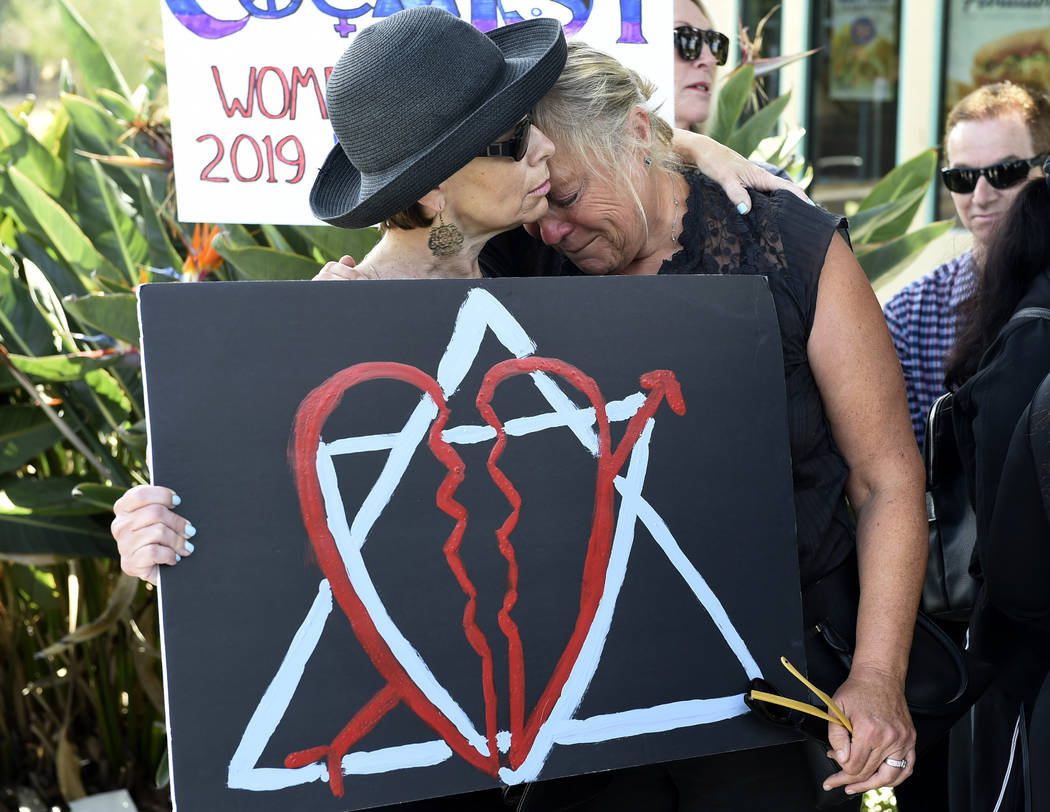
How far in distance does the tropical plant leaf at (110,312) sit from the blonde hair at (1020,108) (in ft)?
6.96

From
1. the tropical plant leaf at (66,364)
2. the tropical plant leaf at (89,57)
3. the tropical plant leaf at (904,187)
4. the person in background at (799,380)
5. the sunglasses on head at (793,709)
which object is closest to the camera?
the sunglasses on head at (793,709)

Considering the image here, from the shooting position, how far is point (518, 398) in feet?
4.32

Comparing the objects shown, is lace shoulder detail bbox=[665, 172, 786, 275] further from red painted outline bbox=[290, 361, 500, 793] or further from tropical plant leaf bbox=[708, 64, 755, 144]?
tropical plant leaf bbox=[708, 64, 755, 144]

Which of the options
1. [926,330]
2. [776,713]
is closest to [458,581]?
[776,713]

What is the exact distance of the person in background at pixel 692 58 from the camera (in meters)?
3.00

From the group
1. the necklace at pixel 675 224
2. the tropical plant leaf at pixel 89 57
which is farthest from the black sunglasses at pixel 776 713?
the tropical plant leaf at pixel 89 57

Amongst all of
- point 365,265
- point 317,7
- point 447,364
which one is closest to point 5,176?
point 317,7

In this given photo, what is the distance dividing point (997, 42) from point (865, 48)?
32.4 inches

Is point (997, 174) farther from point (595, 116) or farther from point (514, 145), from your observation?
point (514, 145)

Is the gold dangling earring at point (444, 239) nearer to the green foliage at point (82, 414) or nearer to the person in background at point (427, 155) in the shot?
the person in background at point (427, 155)

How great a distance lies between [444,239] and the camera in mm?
1417

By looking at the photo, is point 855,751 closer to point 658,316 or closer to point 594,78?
point 658,316

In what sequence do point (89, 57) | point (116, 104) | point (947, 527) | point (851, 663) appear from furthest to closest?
point (89, 57) < point (116, 104) < point (947, 527) < point (851, 663)

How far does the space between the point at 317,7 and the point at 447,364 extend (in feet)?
3.76
